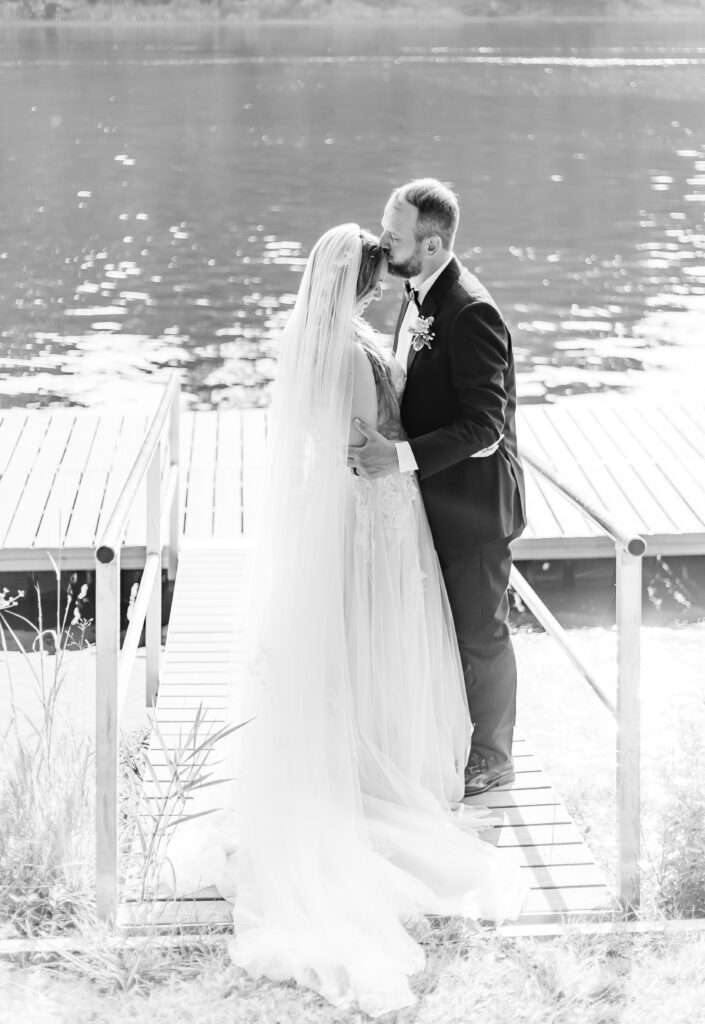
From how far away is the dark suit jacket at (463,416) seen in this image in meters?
2.97

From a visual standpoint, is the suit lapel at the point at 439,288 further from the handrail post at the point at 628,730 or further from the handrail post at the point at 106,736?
the handrail post at the point at 106,736

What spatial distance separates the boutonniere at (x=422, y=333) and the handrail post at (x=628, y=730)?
26.9 inches

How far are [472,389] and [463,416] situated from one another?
0.21 feet

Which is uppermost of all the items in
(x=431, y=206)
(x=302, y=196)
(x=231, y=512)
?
(x=431, y=206)

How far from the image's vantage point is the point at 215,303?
13.8 metres

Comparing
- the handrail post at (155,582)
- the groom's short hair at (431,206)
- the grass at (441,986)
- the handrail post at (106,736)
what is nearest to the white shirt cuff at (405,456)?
the groom's short hair at (431,206)

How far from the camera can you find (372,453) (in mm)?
2984

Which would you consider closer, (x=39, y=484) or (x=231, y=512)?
(x=231, y=512)

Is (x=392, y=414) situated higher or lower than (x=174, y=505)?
higher

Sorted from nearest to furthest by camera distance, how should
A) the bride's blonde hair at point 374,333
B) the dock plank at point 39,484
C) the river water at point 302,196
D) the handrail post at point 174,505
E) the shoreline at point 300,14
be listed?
the bride's blonde hair at point 374,333
the handrail post at point 174,505
the dock plank at point 39,484
the river water at point 302,196
the shoreline at point 300,14

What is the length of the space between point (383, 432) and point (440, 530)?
0.94 ft

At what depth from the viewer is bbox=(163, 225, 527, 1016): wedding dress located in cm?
267

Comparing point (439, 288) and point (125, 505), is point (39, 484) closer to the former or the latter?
point (125, 505)

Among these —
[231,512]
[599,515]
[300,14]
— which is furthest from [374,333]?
[300,14]
